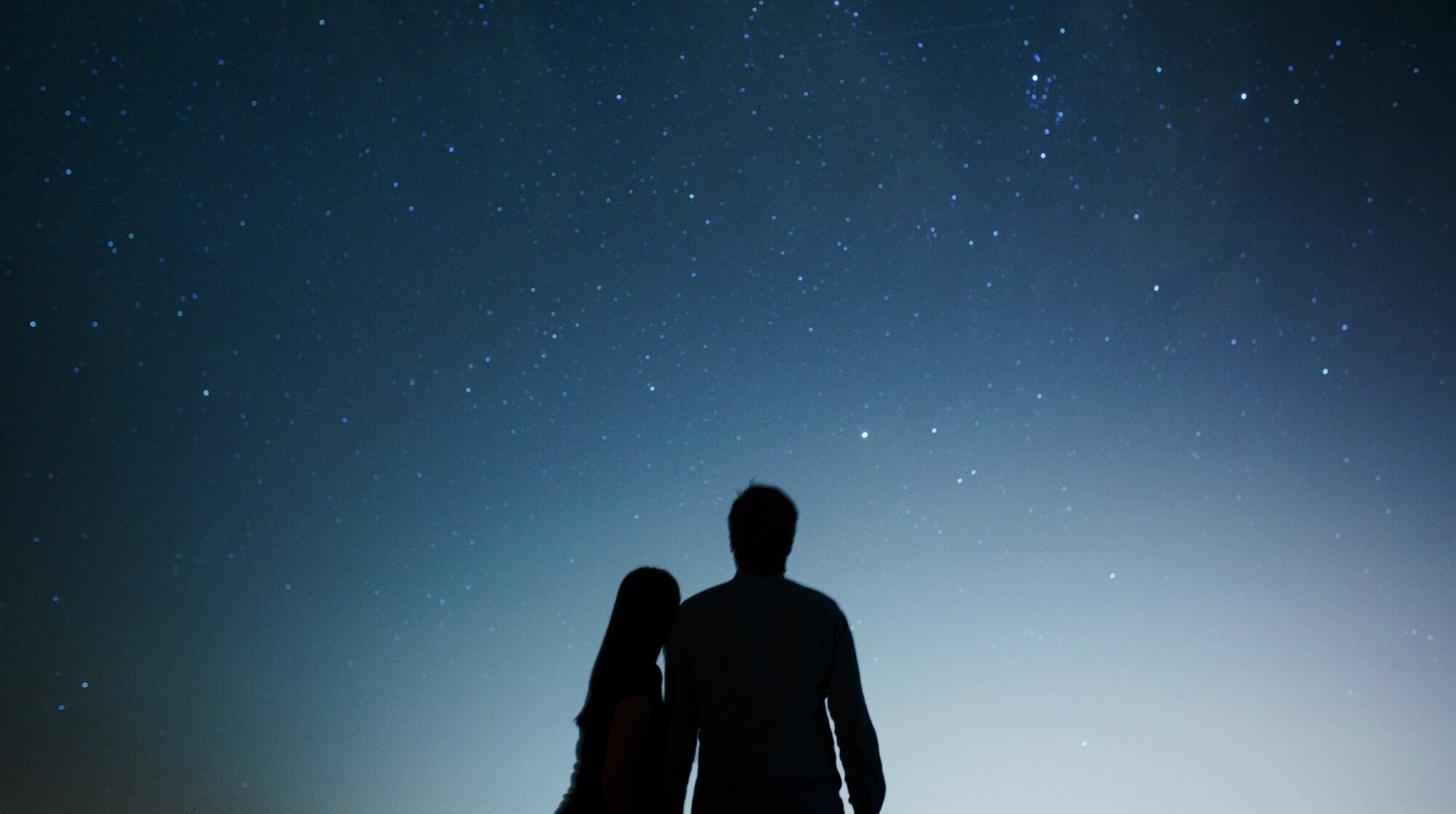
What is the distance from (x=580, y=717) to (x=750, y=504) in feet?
1.72

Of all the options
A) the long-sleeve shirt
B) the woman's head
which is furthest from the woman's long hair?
the long-sleeve shirt

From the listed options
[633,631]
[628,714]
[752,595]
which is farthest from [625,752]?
[752,595]

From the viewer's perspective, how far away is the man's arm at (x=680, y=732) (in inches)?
62.1

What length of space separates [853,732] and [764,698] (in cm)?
17

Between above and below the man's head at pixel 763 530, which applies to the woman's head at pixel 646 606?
below

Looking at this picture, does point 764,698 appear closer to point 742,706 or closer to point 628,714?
point 742,706

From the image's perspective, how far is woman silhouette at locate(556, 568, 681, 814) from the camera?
1.60 m

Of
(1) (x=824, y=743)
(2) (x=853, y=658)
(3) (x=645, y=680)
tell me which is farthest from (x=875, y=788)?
(3) (x=645, y=680)

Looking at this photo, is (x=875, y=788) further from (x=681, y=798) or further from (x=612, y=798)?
(x=612, y=798)

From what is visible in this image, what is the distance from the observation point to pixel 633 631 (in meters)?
1.72

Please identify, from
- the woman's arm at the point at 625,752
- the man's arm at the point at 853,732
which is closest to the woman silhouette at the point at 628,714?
the woman's arm at the point at 625,752

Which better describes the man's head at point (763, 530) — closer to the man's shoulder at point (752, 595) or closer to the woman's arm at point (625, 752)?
the man's shoulder at point (752, 595)

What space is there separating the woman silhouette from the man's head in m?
0.21

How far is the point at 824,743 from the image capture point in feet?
5.09
